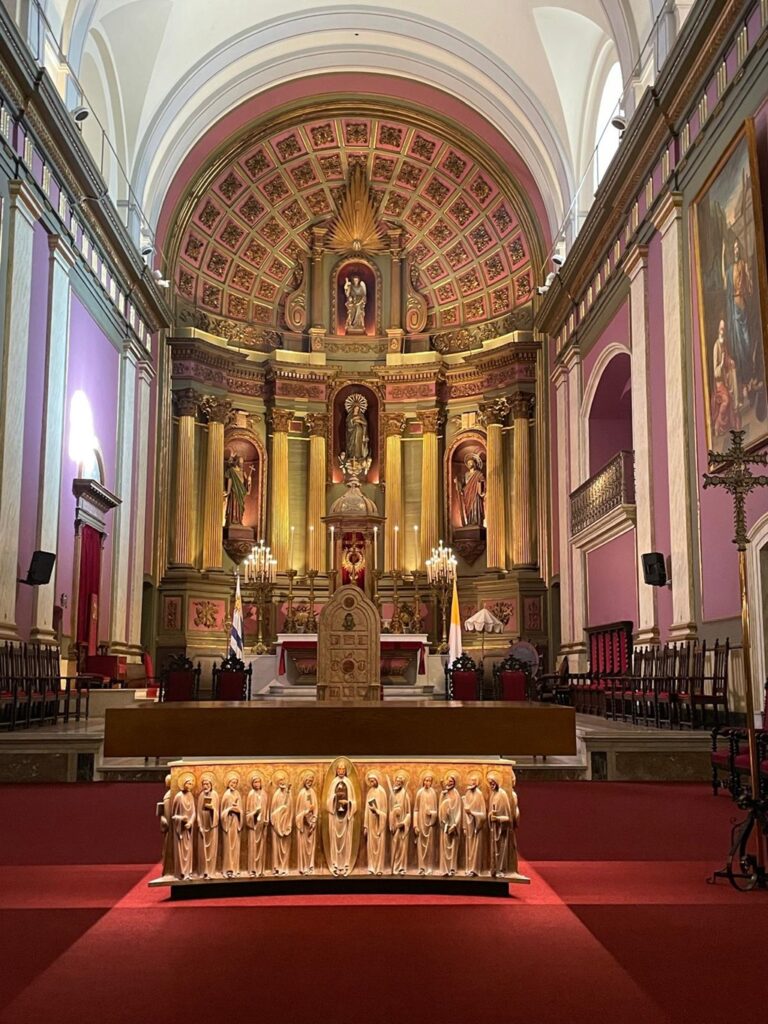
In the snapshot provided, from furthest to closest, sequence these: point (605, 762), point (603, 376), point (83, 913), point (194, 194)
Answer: point (194, 194) → point (603, 376) → point (605, 762) → point (83, 913)

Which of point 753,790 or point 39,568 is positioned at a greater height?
point 39,568

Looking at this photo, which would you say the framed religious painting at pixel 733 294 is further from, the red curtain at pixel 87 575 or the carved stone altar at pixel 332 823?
the red curtain at pixel 87 575

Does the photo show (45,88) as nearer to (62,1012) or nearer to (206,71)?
(206,71)

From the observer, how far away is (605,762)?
8.83 metres

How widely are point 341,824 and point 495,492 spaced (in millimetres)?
16218

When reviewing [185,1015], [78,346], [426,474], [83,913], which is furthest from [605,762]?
[426,474]

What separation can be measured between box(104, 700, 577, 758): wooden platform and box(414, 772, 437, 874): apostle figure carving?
52 centimetres

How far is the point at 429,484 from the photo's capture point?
2098 centimetres

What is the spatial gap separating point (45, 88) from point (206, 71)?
665 cm

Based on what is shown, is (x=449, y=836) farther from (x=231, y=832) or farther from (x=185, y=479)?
(x=185, y=479)

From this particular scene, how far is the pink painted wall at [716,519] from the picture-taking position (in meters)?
9.49

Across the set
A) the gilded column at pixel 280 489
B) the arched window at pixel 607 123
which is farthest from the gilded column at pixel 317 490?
the arched window at pixel 607 123

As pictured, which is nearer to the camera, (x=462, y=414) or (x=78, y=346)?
(x=78, y=346)

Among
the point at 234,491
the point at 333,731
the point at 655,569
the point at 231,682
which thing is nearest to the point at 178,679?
the point at 231,682
